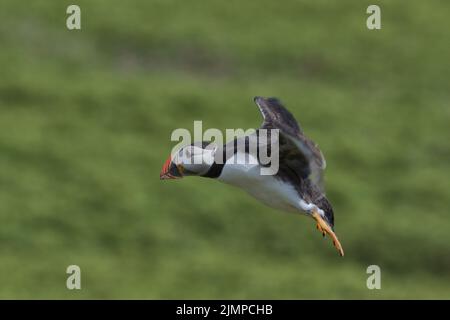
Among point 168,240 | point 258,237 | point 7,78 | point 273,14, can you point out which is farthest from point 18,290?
point 273,14

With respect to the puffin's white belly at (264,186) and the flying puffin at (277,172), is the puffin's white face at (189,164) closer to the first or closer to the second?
the flying puffin at (277,172)

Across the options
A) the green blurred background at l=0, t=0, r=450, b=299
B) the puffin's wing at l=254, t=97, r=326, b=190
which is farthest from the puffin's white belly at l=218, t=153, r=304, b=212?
the green blurred background at l=0, t=0, r=450, b=299

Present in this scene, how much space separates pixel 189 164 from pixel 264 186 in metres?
0.67

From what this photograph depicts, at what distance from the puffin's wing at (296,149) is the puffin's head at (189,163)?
594 mm

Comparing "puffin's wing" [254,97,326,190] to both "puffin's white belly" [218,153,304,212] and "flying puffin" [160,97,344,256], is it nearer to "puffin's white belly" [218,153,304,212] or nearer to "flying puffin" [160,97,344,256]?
"flying puffin" [160,97,344,256]

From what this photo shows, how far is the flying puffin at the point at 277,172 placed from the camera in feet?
26.5

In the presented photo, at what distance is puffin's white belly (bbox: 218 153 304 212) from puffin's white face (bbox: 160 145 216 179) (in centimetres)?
24

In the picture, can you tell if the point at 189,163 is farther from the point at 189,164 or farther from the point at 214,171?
the point at 214,171

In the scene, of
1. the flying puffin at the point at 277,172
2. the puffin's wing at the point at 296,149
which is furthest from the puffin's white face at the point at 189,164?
the puffin's wing at the point at 296,149

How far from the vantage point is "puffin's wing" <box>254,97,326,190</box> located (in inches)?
326

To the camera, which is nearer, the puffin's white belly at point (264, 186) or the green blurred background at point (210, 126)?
the puffin's white belly at point (264, 186)

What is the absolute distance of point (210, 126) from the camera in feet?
113

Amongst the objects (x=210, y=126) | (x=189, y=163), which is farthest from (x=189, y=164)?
(x=210, y=126)
